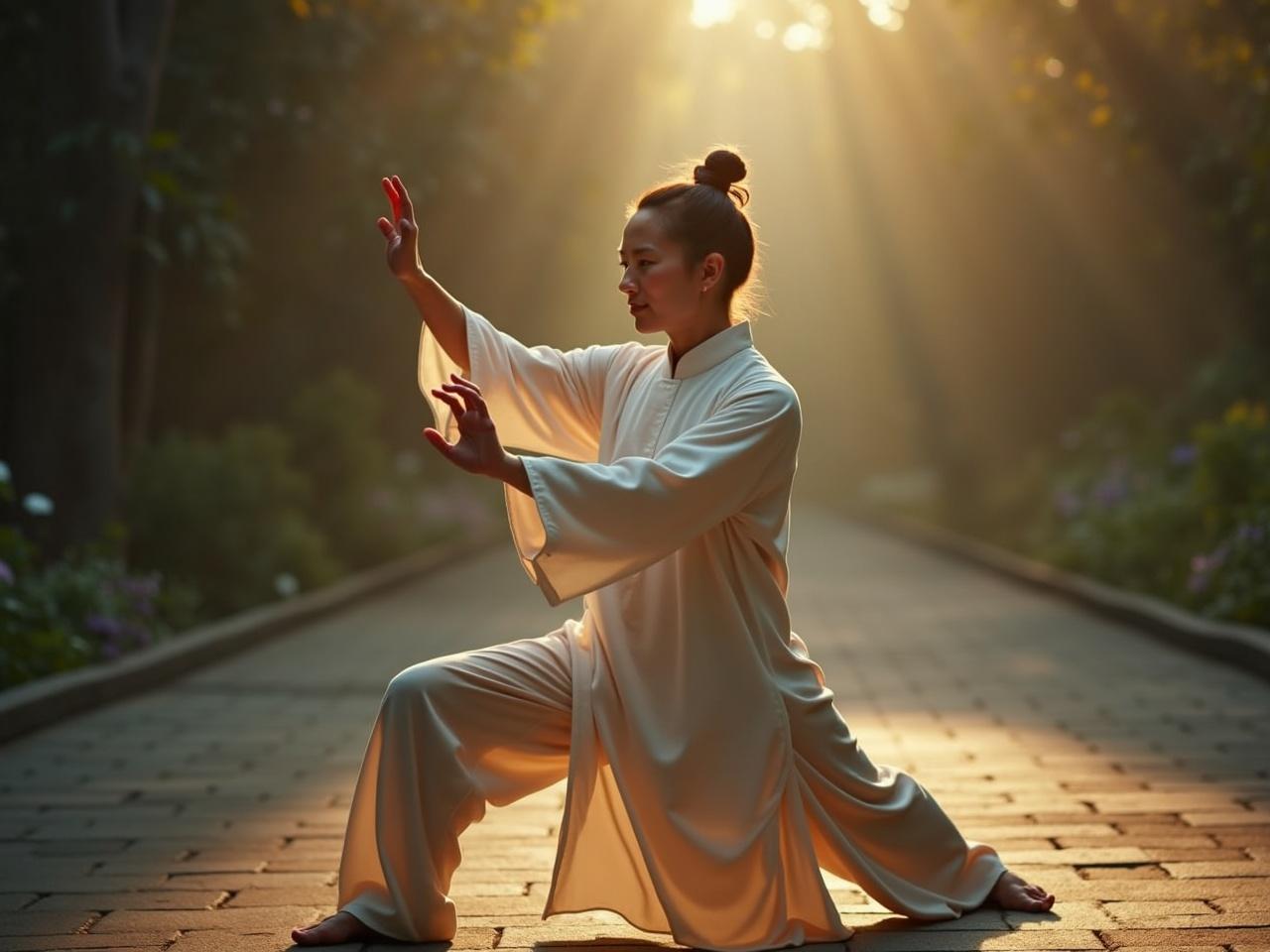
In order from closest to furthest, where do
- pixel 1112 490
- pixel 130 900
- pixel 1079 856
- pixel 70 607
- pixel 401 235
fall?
pixel 401 235 → pixel 130 900 → pixel 1079 856 → pixel 70 607 → pixel 1112 490

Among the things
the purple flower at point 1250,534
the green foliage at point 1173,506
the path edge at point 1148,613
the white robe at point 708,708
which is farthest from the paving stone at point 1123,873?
the purple flower at point 1250,534

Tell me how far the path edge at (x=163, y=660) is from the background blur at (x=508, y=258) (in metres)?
0.24

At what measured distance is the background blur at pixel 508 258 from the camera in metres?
10.8

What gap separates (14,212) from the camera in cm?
1094

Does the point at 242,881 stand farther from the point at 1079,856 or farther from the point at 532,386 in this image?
the point at 1079,856

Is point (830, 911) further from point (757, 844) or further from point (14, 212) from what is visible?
point (14, 212)

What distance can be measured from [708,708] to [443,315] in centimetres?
133

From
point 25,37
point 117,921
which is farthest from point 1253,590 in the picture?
point 25,37

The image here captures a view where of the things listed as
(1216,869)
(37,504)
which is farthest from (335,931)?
(37,504)

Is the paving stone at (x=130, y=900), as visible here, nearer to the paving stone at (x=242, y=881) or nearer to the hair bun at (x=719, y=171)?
the paving stone at (x=242, y=881)

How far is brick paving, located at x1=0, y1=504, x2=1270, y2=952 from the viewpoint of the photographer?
450 cm

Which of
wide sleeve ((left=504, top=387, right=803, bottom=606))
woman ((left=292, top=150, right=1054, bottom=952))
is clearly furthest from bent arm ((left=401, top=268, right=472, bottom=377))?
wide sleeve ((left=504, top=387, right=803, bottom=606))

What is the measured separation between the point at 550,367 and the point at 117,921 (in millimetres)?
1883

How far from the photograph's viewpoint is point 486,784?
13.7 ft
